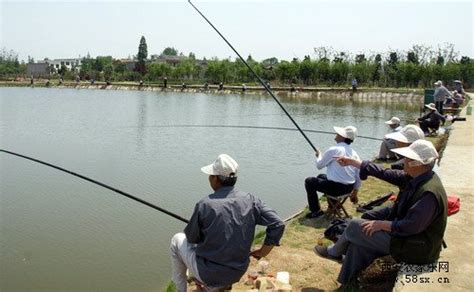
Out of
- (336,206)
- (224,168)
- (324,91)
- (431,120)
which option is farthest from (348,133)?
(324,91)

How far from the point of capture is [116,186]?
9.28 m

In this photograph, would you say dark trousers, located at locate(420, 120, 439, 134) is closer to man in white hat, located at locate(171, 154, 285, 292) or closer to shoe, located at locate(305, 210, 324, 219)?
shoe, located at locate(305, 210, 324, 219)

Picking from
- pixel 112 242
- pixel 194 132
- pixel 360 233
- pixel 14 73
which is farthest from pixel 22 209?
pixel 14 73

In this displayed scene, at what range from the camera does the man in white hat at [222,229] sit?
344cm

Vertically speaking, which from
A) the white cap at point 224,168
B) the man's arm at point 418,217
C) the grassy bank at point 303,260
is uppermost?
the white cap at point 224,168

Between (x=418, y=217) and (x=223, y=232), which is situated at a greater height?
(x=418, y=217)

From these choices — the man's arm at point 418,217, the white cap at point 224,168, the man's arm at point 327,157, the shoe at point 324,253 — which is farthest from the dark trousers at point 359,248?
the man's arm at point 327,157

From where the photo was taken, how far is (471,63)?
140 feet

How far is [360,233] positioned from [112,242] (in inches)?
155

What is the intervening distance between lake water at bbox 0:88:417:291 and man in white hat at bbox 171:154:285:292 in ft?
6.86

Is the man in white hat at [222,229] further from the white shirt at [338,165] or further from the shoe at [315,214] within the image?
the shoe at [315,214]

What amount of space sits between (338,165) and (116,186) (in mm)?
5146

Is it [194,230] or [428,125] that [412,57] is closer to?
[428,125]

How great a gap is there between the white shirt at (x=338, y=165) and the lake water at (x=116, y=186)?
1.97 m
